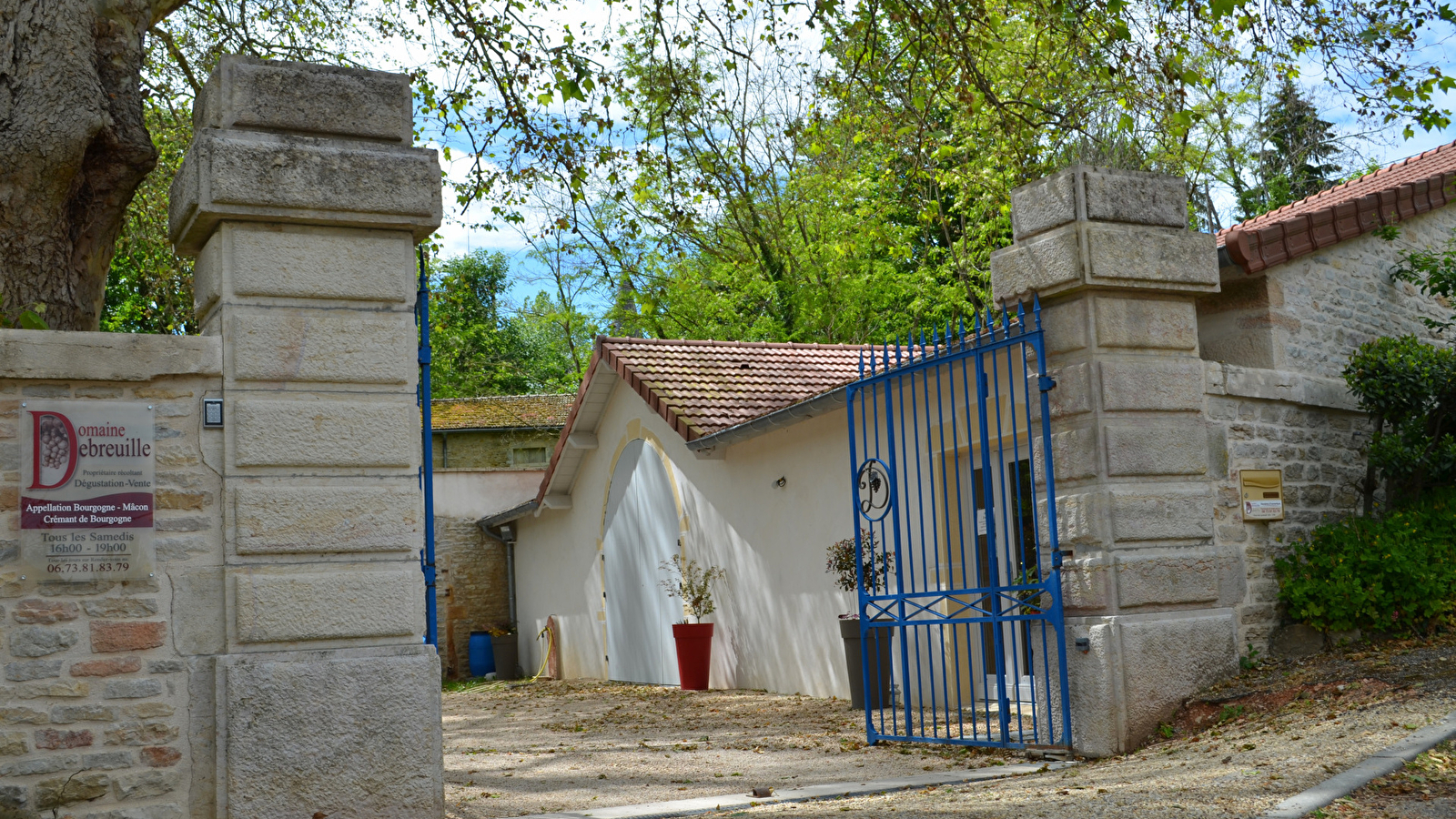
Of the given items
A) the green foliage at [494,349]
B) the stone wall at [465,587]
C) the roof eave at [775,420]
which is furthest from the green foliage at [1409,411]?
the green foliage at [494,349]

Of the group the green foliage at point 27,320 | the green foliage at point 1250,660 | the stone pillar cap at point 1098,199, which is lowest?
the green foliage at point 1250,660

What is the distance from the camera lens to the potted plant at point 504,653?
1986 cm

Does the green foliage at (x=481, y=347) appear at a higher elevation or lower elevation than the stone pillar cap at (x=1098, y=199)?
higher

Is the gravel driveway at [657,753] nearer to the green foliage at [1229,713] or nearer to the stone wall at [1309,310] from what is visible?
the green foliage at [1229,713]

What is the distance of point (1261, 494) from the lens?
7.43 meters

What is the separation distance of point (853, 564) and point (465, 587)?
1202cm

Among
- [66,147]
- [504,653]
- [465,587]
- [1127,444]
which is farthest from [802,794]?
[465,587]

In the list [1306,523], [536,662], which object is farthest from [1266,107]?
[1306,523]

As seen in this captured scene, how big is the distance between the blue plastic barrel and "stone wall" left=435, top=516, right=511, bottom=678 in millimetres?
167

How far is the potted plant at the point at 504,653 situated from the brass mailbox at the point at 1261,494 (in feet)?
47.4

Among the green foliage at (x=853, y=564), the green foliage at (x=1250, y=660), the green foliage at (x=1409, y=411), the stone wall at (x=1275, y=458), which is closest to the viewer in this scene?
the green foliage at (x=1250, y=660)

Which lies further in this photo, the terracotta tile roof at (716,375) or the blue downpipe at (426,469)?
the terracotta tile roof at (716,375)

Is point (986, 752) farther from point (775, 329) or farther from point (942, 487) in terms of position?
point (775, 329)

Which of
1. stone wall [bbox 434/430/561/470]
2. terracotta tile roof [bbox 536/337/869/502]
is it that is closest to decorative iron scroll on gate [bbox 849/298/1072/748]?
terracotta tile roof [bbox 536/337/869/502]
